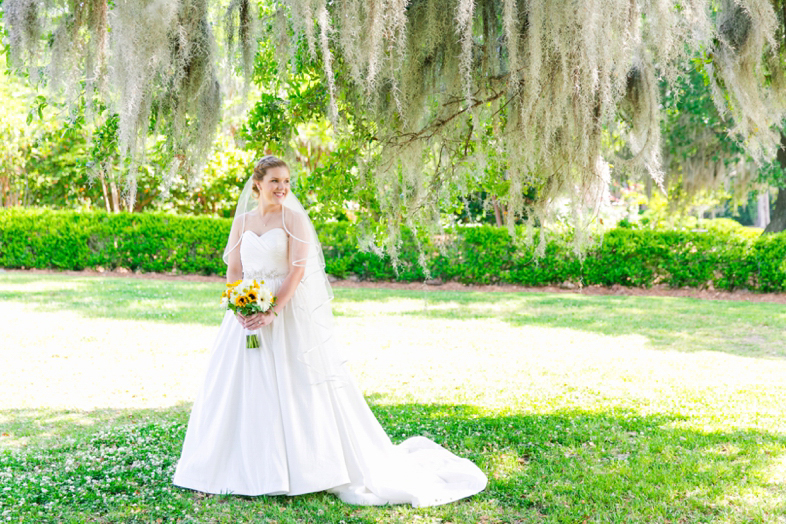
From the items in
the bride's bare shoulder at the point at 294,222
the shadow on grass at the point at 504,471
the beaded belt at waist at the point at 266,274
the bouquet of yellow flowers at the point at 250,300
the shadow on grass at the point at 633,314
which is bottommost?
the shadow on grass at the point at 504,471

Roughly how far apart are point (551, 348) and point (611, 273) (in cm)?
464

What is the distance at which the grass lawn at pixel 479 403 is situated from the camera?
3459 millimetres

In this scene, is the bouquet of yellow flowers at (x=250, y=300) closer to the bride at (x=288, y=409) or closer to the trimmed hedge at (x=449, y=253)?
the bride at (x=288, y=409)

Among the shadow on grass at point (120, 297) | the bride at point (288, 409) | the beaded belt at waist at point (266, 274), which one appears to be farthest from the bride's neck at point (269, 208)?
the shadow on grass at point (120, 297)

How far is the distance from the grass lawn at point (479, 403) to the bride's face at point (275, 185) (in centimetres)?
157

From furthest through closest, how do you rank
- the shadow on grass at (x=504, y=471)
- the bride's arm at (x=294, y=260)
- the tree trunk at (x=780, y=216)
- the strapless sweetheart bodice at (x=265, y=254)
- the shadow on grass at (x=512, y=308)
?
the tree trunk at (x=780, y=216) < the shadow on grass at (x=512, y=308) < the strapless sweetheart bodice at (x=265, y=254) < the bride's arm at (x=294, y=260) < the shadow on grass at (x=504, y=471)

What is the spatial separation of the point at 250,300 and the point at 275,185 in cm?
67

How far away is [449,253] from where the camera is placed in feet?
39.9

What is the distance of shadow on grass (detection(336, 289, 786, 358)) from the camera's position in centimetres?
796

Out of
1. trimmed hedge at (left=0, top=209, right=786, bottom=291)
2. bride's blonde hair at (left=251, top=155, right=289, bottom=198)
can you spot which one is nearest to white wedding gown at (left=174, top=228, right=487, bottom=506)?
bride's blonde hair at (left=251, top=155, right=289, bottom=198)

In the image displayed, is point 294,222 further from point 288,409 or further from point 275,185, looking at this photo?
point 288,409

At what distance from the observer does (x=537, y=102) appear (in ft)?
10.5

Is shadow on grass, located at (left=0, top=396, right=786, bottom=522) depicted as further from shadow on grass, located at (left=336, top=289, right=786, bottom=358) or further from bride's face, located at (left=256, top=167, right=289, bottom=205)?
shadow on grass, located at (left=336, top=289, right=786, bottom=358)

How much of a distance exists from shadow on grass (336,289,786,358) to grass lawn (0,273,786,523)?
5cm
